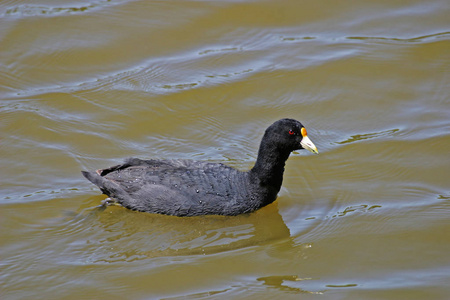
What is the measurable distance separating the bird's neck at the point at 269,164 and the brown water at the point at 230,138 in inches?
16.9

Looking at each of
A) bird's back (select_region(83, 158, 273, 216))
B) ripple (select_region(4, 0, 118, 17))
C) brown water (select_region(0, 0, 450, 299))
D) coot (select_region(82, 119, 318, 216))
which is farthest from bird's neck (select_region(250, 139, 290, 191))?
ripple (select_region(4, 0, 118, 17))

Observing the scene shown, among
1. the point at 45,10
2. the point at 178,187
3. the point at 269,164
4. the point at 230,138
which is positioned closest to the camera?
the point at 178,187

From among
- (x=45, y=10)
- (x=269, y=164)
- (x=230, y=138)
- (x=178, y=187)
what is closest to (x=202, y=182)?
(x=178, y=187)

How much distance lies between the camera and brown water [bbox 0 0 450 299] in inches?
277

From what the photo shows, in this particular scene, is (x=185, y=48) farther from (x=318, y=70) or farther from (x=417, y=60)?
(x=417, y=60)

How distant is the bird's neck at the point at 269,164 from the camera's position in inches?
324

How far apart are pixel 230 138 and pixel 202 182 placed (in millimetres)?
1868

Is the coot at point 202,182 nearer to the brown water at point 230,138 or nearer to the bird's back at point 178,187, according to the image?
the bird's back at point 178,187

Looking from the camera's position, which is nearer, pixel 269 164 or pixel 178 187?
pixel 178 187

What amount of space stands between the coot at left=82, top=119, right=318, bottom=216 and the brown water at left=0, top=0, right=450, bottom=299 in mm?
190

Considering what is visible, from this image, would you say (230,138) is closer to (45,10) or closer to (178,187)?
(178,187)

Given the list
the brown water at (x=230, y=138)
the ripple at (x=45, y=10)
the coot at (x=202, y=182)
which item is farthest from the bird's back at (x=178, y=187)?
the ripple at (x=45, y=10)

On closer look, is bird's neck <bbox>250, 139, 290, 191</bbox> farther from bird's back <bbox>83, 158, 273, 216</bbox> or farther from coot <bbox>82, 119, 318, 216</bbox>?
bird's back <bbox>83, 158, 273, 216</bbox>

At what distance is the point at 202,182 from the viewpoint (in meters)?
8.04
